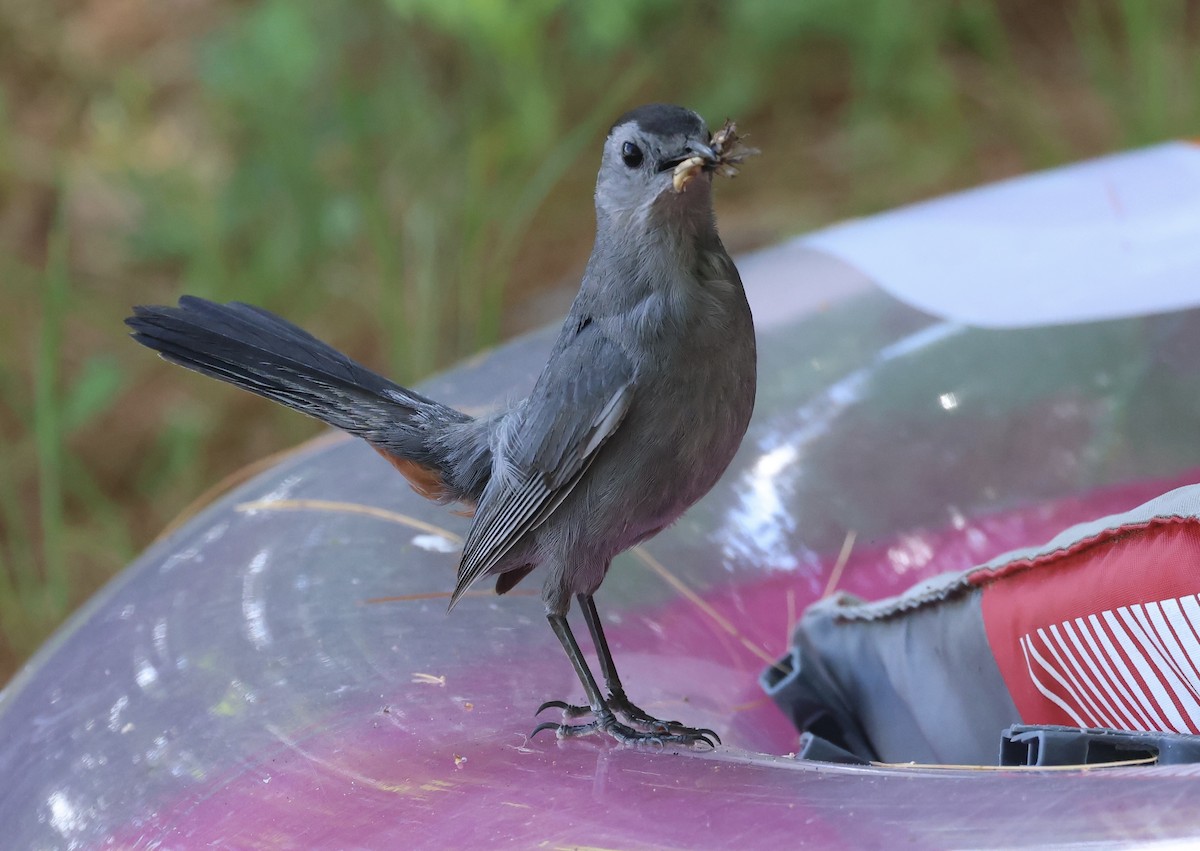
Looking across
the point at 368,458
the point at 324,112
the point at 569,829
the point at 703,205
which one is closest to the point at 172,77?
the point at 324,112

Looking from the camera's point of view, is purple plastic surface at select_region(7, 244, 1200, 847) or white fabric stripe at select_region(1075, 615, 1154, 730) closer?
purple plastic surface at select_region(7, 244, 1200, 847)

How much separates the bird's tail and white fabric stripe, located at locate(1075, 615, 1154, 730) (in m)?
→ 0.73

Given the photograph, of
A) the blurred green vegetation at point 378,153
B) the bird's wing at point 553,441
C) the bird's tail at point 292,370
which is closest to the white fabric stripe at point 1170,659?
the bird's wing at point 553,441

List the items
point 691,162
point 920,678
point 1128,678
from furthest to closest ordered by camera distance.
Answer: point 920,678
point 1128,678
point 691,162

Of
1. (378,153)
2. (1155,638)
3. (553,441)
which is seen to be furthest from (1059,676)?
(378,153)

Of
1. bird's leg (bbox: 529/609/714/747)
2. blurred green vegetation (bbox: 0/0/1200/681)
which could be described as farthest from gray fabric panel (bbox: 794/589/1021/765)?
blurred green vegetation (bbox: 0/0/1200/681)

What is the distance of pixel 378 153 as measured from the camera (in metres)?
3.56

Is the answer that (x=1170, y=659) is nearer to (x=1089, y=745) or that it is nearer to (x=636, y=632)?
(x=1089, y=745)

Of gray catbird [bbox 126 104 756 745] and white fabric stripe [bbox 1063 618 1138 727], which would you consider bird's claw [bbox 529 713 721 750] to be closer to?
gray catbird [bbox 126 104 756 745]

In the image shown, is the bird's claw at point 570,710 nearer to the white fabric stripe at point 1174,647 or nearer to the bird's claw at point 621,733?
the bird's claw at point 621,733

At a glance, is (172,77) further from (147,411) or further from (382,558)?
(382,558)

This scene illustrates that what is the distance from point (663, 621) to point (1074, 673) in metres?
0.51

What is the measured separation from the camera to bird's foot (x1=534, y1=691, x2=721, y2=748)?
1.23m

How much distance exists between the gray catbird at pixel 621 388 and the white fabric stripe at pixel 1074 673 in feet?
1.20
